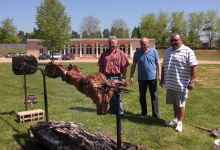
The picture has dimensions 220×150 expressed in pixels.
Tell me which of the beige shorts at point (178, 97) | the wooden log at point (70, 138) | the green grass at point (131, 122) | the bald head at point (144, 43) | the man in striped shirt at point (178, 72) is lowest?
the green grass at point (131, 122)

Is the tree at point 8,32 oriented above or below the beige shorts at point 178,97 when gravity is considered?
above

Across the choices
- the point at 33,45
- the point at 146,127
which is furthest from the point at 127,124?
the point at 33,45

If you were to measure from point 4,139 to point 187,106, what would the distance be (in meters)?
5.84

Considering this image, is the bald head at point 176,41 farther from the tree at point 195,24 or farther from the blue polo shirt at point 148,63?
the tree at point 195,24

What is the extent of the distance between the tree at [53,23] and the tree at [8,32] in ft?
150

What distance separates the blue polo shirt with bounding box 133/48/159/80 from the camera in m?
8.44

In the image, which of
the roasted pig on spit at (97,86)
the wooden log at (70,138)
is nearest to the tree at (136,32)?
the wooden log at (70,138)

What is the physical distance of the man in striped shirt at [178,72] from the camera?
7.27 m

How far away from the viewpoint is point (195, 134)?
7.36 meters

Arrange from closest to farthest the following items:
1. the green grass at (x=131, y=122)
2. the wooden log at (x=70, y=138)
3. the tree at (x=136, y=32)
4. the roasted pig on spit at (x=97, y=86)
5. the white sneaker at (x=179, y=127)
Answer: the roasted pig on spit at (x=97, y=86) < the wooden log at (x=70, y=138) < the green grass at (x=131, y=122) < the white sneaker at (x=179, y=127) < the tree at (x=136, y=32)

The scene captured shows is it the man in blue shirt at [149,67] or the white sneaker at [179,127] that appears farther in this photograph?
the man in blue shirt at [149,67]

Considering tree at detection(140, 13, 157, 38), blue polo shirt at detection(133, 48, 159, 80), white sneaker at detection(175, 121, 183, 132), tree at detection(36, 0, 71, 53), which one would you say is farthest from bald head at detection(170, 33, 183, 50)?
tree at detection(140, 13, 157, 38)

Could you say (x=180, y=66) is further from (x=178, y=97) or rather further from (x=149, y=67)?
(x=149, y=67)

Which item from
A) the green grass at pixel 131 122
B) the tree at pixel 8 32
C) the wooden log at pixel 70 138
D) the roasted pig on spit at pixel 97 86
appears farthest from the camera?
the tree at pixel 8 32
